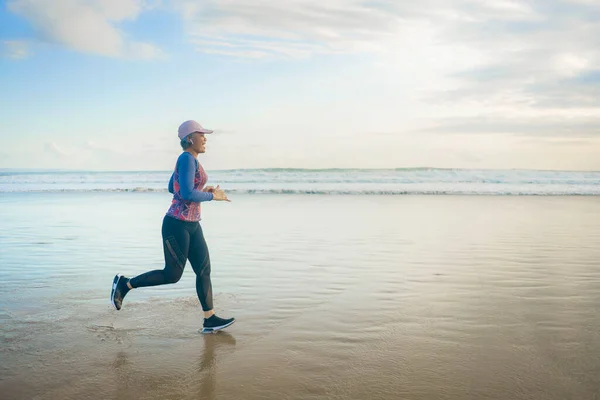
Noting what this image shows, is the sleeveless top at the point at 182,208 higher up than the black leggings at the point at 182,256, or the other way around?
the sleeveless top at the point at 182,208

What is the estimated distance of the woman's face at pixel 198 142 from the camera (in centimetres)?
522

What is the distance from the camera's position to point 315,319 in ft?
17.6

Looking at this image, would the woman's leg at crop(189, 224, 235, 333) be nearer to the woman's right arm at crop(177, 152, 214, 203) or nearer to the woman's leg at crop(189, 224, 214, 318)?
the woman's leg at crop(189, 224, 214, 318)

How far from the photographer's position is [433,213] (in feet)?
55.7

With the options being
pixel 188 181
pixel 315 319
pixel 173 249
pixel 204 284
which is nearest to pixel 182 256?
pixel 173 249

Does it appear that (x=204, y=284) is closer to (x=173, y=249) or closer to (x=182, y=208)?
(x=173, y=249)

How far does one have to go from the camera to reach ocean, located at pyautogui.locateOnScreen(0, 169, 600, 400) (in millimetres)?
3814

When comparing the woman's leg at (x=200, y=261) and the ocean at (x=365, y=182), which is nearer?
the woman's leg at (x=200, y=261)

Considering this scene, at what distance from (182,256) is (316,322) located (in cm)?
141

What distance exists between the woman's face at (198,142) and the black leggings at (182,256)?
2.28ft

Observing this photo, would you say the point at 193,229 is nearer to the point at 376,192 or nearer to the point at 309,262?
the point at 309,262

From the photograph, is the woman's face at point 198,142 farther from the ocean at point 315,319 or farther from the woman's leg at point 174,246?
the ocean at point 315,319

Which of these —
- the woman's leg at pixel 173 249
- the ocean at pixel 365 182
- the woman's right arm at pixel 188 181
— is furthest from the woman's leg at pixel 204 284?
the ocean at pixel 365 182

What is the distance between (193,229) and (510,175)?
45511 millimetres
